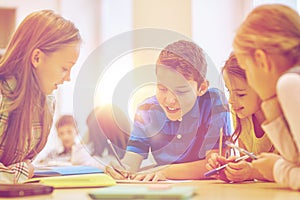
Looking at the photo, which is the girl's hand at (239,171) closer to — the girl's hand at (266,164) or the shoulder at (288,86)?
the girl's hand at (266,164)

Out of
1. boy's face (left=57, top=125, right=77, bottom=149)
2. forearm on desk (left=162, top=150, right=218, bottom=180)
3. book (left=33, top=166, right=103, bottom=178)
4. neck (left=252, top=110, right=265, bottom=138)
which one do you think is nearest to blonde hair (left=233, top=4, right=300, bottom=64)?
neck (left=252, top=110, right=265, bottom=138)

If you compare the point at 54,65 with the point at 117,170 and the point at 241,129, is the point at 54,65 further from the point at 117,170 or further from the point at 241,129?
the point at 241,129

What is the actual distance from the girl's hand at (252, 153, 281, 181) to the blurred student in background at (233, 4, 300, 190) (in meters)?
0.01

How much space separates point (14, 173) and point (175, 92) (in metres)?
0.31

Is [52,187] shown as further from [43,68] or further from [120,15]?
[120,15]

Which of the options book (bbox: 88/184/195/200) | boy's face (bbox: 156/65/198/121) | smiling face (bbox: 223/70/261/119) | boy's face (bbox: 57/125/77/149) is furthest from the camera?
boy's face (bbox: 57/125/77/149)

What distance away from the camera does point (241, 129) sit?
0.87 m

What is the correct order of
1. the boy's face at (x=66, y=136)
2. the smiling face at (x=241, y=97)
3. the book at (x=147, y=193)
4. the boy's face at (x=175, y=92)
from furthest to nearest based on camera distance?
1. the boy's face at (x=66, y=136)
2. the boy's face at (x=175, y=92)
3. the smiling face at (x=241, y=97)
4. the book at (x=147, y=193)

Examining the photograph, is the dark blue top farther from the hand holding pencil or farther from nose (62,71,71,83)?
nose (62,71,71,83)

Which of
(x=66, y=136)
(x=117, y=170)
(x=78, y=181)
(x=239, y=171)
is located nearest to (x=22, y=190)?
(x=78, y=181)

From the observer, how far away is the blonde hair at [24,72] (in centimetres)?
86

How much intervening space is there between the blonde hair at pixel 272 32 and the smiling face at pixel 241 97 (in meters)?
0.08

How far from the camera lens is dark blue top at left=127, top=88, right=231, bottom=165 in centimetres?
91

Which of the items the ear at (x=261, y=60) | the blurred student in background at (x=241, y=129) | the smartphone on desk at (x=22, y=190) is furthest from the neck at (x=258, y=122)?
the smartphone on desk at (x=22, y=190)
